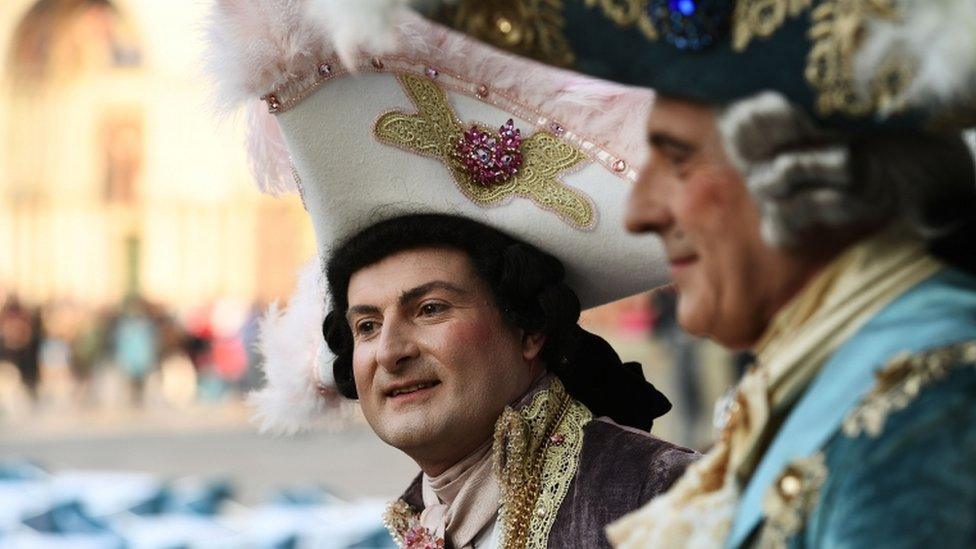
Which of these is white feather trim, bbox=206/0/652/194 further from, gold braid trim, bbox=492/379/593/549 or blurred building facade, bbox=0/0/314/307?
blurred building facade, bbox=0/0/314/307

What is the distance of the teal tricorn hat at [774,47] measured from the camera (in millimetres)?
1499

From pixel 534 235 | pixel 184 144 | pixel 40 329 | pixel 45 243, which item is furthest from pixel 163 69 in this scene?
pixel 534 235

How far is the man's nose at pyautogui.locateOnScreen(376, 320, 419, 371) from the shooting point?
2.73m

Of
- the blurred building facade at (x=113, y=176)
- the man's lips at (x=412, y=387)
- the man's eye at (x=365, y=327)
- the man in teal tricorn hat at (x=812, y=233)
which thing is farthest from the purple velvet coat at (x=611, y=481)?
the blurred building facade at (x=113, y=176)

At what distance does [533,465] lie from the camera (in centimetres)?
279

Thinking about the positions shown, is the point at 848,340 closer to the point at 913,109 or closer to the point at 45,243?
the point at 913,109

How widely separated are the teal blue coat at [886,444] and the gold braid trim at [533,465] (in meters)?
1.15

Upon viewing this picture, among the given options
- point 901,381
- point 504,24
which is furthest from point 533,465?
point 901,381

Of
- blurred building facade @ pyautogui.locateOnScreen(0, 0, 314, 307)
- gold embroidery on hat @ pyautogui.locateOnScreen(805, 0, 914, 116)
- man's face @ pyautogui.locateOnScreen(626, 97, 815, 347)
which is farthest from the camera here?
blurred building facade @ pyautogui.locateOnScreen(0, 0, 314, 307)

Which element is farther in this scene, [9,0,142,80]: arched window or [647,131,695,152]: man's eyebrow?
[9,0,142,80]: arched window

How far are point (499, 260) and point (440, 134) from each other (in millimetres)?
238

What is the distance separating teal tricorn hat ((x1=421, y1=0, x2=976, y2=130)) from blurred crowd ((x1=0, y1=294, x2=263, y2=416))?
801 inches

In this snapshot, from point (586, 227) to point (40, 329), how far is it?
22626mm

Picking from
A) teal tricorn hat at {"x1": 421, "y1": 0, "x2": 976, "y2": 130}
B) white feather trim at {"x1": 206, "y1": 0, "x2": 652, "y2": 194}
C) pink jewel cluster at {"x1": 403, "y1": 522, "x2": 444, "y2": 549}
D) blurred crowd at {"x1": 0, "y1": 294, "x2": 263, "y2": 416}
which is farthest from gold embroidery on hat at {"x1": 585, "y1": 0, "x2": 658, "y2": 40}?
blurred crowd at {"x1": 0, "y1": 294, "x2": 263, "y2": 416}
